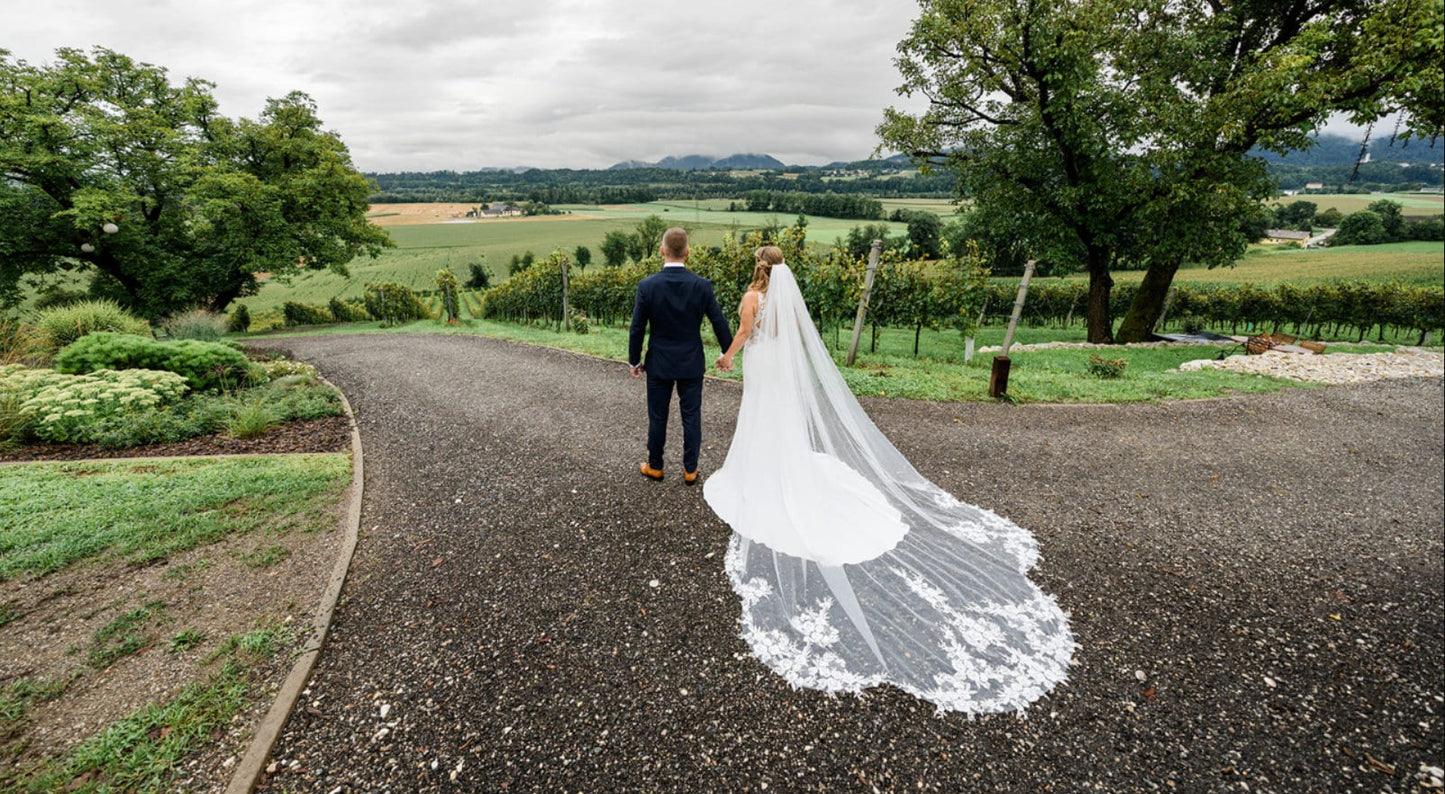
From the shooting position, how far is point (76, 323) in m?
10.6

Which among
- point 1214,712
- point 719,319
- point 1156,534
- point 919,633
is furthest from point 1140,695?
point 719,319

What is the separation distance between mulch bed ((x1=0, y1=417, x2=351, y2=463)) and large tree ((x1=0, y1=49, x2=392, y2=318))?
769 inches

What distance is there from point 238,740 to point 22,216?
30.1m

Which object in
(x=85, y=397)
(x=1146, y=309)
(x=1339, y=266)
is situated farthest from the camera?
(x=1339, y=266)

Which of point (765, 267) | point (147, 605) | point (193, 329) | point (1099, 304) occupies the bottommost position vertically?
point (147, 605)

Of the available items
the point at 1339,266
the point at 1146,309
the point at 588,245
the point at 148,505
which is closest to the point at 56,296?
the point at 148,505

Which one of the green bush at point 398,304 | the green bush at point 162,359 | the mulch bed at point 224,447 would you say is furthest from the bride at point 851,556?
the green bush at point 398,304

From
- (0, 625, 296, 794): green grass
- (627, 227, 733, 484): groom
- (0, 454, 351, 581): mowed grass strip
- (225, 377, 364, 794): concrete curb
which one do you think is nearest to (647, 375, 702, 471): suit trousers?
(627, 227, 733, 484): groom

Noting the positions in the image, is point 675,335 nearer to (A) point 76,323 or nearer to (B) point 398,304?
(A) point 76,323

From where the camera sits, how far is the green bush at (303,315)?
125ft

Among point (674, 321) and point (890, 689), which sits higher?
point (674, 321)

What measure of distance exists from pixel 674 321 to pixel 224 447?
20.5 feet

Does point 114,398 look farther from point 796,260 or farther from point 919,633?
point 796,260

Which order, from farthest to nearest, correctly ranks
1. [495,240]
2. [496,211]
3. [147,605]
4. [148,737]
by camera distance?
[496,211] → [495,240] → [147,605] → [148,737]
